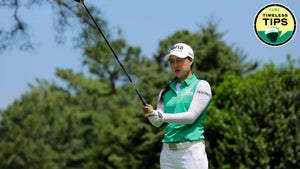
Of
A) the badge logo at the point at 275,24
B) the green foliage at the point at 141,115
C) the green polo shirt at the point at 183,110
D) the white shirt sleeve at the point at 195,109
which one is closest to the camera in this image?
the white shirt sleeve at the point at 195,109

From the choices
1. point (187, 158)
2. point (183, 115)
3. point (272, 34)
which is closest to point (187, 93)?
point (183, 115)

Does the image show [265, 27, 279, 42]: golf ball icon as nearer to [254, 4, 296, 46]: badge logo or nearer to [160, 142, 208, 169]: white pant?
[254, 4, 296, 46]: badge logo

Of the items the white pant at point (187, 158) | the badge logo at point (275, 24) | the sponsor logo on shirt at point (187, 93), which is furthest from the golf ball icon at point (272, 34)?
the white pant at point (187, 158)

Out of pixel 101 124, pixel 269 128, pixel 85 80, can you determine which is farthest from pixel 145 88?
pixel 85 80

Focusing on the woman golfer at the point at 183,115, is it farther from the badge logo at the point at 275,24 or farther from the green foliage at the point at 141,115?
the badge logo at the point at 275,24

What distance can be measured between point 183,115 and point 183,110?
5.5 inches

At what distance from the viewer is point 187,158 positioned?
538 centimetres

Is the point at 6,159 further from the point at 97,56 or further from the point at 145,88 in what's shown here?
the point at 97,56

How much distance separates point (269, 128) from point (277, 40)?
10291 millimetres

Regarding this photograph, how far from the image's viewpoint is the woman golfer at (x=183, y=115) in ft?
17.6

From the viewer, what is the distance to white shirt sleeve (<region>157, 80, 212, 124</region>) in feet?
17.5

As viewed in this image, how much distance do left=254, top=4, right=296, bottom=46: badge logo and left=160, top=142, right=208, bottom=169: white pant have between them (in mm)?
3392

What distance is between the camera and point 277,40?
28.6ft

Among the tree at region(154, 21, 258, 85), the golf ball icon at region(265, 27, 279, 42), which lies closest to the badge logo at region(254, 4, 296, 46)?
the golf ball icon at region(265, 27, 279, 42)
